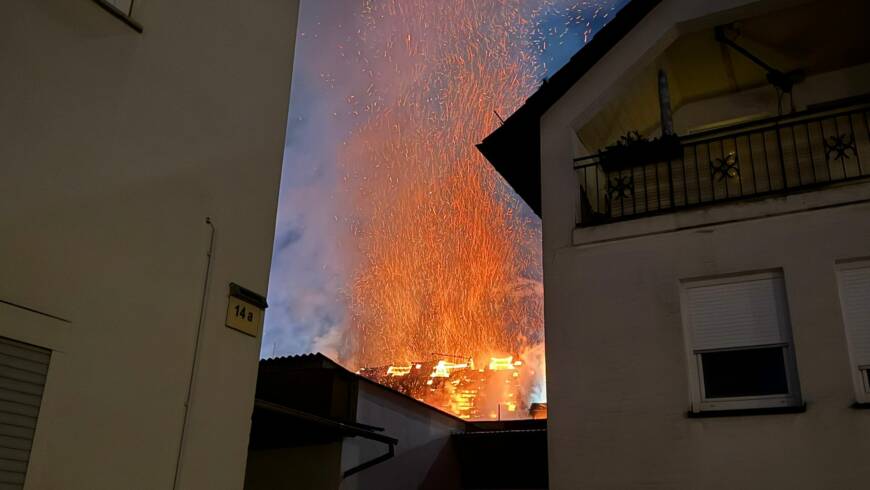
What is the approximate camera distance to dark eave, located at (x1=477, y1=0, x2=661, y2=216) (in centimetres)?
967

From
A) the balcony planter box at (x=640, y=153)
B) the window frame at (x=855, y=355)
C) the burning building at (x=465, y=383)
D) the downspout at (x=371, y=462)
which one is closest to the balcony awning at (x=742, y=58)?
the balcony planter box at (x=640, y=153)

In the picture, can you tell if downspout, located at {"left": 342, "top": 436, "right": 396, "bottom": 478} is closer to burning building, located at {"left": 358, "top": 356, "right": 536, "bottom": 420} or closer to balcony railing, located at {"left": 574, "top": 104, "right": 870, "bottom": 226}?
balcony railing, located at {"left": 574, "top": 104, "right": 870, "bottom": 226}

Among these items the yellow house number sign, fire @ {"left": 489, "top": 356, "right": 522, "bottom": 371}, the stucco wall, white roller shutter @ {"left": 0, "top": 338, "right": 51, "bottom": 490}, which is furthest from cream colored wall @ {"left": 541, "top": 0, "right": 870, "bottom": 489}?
fire @ {"left": 489, "top": 356, "right": 522, "bottom": 371}

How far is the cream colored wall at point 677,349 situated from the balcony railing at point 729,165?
0.43 m

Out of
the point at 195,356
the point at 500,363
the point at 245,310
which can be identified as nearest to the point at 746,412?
the point at 245,310

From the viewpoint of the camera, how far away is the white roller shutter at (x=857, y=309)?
23.6 ft

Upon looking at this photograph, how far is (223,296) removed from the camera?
6.08m

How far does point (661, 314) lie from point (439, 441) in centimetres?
704

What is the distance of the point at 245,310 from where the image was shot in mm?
6320

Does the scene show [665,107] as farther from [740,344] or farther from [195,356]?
[195,356]

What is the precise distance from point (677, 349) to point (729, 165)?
7.80ft

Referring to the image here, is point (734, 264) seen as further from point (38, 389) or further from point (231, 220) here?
point (38, 389)

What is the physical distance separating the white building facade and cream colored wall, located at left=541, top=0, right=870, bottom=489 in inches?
0.6

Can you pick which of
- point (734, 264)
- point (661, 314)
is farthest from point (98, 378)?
point (734, 264)
